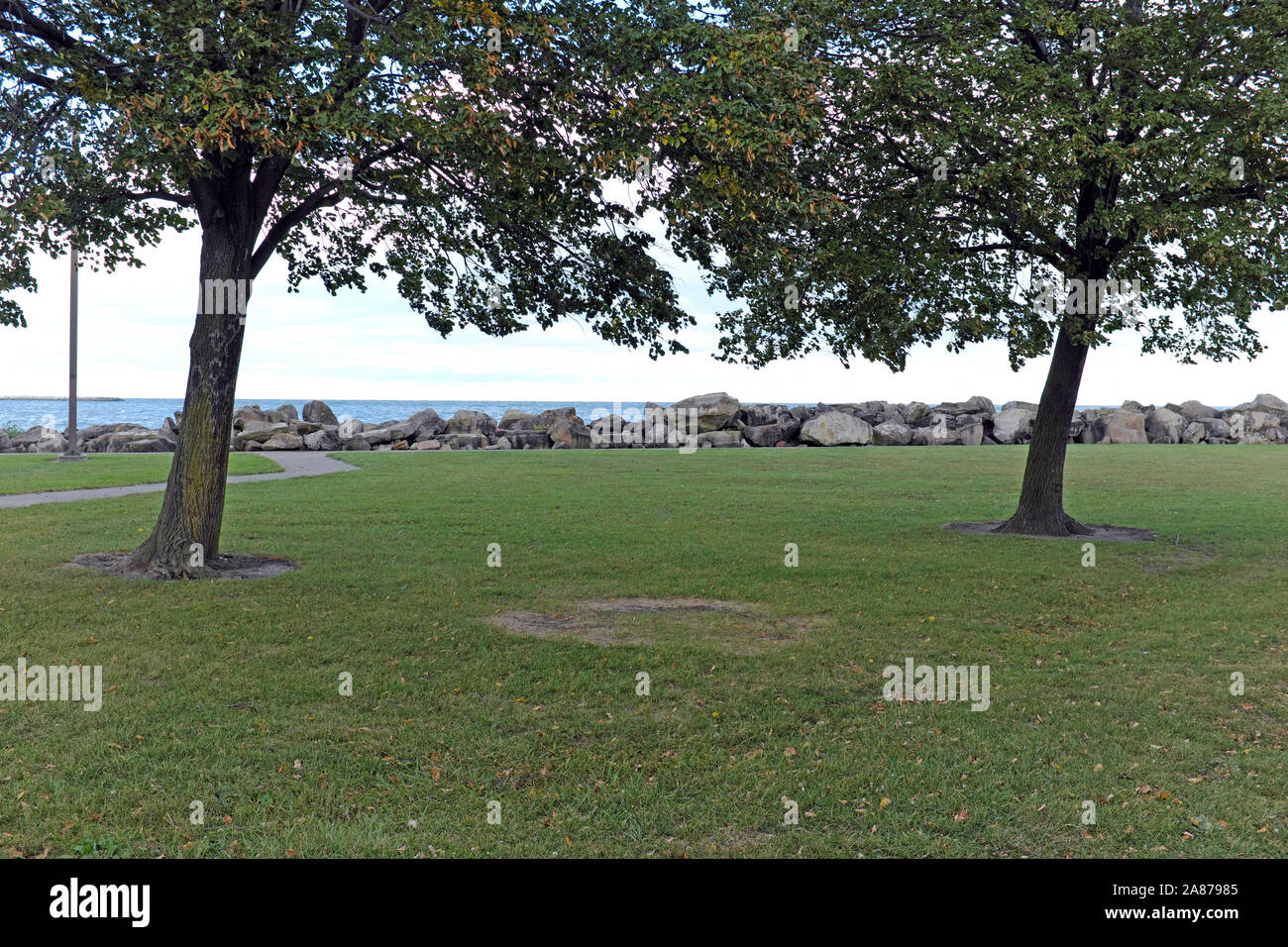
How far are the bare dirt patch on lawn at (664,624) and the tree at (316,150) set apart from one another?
3.74 m

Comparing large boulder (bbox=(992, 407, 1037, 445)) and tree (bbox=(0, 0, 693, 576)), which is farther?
large boulder (bbox=(992, 407, 1037, 445))

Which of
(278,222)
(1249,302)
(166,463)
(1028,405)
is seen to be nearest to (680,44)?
(278,222)

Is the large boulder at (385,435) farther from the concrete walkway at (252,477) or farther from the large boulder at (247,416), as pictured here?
the large boulder at (247,416)

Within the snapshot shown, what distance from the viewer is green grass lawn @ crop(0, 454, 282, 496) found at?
74.4 ft

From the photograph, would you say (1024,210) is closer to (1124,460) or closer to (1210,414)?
(1124,460)

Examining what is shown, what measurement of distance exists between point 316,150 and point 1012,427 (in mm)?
40797

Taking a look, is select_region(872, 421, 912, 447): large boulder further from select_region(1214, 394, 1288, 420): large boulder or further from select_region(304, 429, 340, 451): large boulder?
select_region(304, 429, 340, 451): large boulder

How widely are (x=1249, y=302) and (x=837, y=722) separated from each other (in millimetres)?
12065

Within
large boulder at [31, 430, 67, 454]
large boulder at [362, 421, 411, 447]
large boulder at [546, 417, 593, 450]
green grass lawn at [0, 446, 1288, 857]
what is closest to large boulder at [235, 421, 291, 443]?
large boulder at [362, 421, 411, 447]

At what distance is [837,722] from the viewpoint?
724 cm

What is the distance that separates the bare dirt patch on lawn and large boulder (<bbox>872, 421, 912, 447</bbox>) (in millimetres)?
34096

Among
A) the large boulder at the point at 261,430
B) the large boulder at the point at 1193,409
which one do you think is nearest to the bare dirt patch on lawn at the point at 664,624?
the large boulder at the point at 261,430

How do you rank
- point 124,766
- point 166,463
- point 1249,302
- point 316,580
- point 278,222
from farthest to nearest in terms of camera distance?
point 166,463 → point 1249,302 → point 278,222 → point 316,580 → point 124,766

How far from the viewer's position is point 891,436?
43781 millimetres
